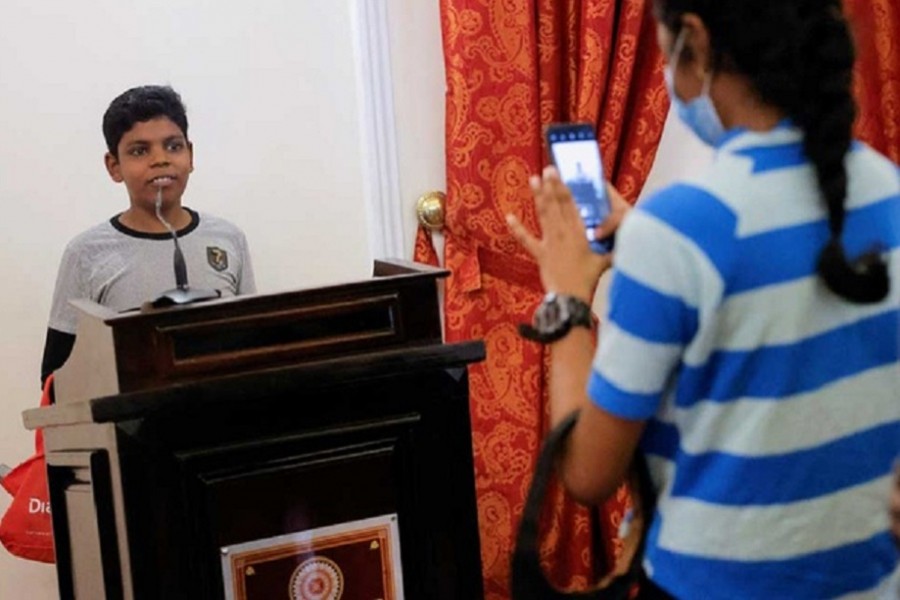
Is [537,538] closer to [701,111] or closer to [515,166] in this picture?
[701,111]

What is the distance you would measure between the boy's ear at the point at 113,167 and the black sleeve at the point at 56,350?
0.30 metres

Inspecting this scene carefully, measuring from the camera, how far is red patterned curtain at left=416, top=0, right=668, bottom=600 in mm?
2664

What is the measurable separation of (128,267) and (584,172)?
1262 millimetres

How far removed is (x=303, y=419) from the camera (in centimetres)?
167

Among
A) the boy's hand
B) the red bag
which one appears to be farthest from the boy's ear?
the boy's hand

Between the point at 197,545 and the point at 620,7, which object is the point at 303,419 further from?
the point at 620,7

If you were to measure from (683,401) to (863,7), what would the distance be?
189cm

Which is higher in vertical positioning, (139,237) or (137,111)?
(137,111)

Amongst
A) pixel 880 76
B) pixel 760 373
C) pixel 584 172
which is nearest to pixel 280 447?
pixel 584 172

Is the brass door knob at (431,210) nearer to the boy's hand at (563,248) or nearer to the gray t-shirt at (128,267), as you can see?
the gray t-shirt at (128,267)

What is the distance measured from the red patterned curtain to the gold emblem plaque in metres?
A: 1.02

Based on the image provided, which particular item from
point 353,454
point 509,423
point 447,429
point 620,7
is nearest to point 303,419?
point 353,454

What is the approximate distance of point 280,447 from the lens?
5.43 ft

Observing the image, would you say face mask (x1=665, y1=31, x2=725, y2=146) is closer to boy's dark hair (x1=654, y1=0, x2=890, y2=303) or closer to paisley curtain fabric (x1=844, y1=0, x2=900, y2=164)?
boy's dark hair (x1=654, y1=0, x2=890, y2=303)
